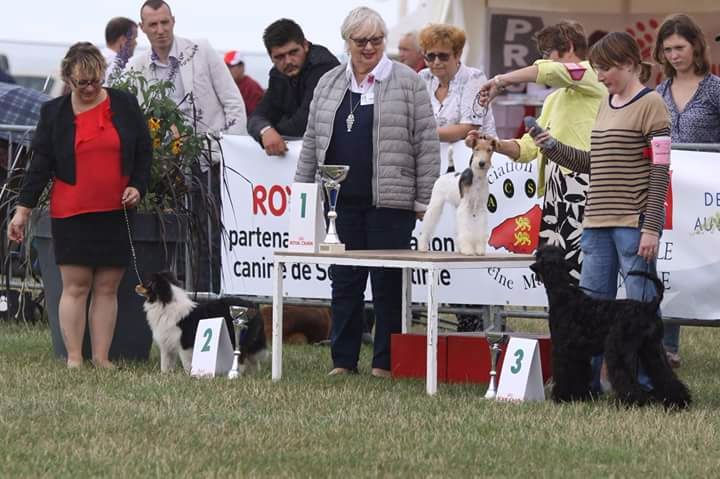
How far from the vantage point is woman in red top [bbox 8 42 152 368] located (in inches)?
311

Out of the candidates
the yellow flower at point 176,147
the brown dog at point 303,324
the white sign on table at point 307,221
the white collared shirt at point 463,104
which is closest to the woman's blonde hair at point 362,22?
the white sign on table at point 307,221

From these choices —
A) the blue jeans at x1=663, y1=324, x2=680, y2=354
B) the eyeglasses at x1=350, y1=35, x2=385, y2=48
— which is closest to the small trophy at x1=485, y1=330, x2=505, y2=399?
the eyeglasses at x1=350, y1=35, x2=385, y2=48

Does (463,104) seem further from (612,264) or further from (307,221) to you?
(612,264)

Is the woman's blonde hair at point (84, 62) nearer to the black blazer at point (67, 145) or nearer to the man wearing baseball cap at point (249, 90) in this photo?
the black blazer at point (67, 145)

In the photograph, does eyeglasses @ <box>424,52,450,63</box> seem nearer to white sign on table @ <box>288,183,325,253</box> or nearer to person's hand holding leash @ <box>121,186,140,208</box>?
white sign on table @ <box>288,183,325,253</box>

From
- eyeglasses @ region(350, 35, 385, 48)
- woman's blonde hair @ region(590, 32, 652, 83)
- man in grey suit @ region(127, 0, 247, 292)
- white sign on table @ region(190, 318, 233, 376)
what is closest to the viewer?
woman's blonde hair @ region(590, 32, 652, 83)

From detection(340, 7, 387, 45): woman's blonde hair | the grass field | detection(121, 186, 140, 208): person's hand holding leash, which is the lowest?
the grass field

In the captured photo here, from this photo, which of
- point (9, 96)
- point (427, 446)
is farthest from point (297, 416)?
point (9, 96)

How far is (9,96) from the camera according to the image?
11.0 m

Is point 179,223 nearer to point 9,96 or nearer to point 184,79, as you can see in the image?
point 184,79

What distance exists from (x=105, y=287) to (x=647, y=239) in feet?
9.73

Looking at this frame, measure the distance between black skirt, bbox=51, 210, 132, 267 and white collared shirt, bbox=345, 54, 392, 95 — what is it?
4.62 feet

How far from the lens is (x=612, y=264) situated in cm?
709

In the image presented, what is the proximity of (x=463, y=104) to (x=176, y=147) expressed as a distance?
1.70m
